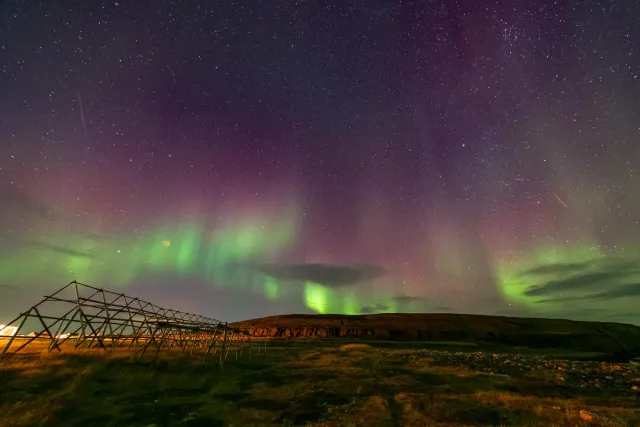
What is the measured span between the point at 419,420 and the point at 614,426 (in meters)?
8.09

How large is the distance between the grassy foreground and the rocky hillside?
258 feet

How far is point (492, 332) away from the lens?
4230 inches

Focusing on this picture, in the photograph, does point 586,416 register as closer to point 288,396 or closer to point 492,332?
point 288,396

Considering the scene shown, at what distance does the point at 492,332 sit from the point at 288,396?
110123 mm

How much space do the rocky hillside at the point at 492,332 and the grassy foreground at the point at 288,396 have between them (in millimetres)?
78542

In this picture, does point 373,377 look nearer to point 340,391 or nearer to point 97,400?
point 340,391

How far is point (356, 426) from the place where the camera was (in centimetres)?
1448

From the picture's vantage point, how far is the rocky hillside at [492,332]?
94312mm

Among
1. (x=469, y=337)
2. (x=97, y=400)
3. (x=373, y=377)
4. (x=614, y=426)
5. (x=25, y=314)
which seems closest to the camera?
(x=614, y=426)

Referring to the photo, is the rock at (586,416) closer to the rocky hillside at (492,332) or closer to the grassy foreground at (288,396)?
the grassy foreground at (288,396)

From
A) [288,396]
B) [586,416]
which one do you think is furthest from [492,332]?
[288,396]

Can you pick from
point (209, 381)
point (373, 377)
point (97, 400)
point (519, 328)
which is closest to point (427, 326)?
point (519, 328)

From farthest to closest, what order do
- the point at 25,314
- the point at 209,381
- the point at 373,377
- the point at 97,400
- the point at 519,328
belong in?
1. the point at 519,328
2. the point at 25,314
3. the point at 373,377
4. the point at 209,381
5. the point at 97,400

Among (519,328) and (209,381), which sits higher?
(519,328)
